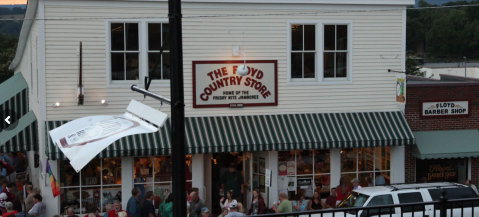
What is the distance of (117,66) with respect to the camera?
13.8 m

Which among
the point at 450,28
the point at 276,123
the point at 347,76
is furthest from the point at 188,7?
the point at 450,28

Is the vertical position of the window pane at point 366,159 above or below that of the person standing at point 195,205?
above

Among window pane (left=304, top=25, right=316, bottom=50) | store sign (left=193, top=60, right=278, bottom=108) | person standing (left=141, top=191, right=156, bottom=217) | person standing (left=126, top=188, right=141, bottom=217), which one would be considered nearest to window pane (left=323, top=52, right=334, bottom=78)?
window pane (left=304, top=25, right=316, bottom=50)

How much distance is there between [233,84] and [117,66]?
9.72ft

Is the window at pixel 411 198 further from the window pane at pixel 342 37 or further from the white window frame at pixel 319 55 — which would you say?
the window pane at pixel 342 37

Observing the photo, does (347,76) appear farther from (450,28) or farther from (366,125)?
(450,28)

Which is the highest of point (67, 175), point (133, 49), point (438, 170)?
point (133, 49)

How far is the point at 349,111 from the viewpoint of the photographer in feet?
49.2

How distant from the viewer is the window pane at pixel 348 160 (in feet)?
49.8

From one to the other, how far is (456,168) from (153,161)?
8.69 meters

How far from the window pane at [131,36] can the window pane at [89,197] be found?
3.67m

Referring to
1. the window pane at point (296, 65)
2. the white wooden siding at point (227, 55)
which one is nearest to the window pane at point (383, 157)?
the white wooden siding at point (227, 55)

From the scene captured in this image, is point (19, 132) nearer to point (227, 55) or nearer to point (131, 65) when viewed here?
point (131, 65)

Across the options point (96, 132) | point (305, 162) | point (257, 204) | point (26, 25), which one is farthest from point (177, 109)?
point (26, 25)
